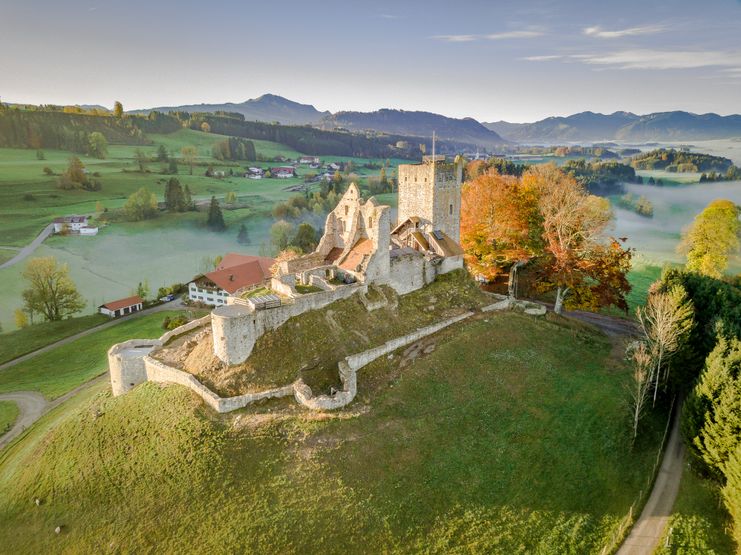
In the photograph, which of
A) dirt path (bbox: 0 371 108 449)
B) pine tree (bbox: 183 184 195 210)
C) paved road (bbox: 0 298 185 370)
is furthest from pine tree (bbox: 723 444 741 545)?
pine tree (bbox: 183 184 195 210)

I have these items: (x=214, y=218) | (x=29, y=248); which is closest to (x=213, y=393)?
(x=29, y=248)

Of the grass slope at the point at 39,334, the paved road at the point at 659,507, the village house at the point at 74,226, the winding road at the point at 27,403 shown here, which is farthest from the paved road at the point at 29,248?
the paved road at the point at 659,507

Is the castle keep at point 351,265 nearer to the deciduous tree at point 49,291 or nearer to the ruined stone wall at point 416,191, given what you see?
the ruined stone wall at point 416,191

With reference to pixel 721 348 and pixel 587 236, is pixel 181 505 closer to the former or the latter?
pixel 721 348

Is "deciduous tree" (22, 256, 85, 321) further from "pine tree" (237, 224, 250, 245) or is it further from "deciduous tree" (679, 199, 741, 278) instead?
"deciduous tree" (679, 199, 741, 278)

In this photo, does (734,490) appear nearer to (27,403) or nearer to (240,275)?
(27,403)

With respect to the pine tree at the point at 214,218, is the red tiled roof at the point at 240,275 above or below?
below
